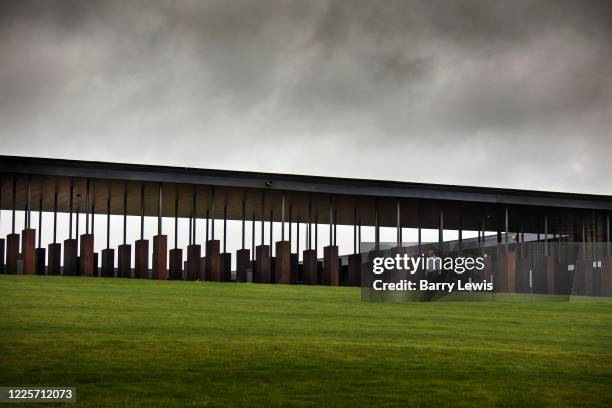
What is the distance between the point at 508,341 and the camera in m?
16.0

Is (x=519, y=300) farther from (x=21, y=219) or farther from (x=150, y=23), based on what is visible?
(x=21, y=219)

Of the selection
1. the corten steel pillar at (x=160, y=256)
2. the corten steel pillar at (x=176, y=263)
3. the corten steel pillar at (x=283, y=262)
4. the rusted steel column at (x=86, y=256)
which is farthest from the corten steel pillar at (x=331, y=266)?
the rusted steel column at (x=86, y=256)

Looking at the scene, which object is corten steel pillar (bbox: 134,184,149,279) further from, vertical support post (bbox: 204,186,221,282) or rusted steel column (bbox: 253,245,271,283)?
rusted steel column (bbox: 253,245,271,283)

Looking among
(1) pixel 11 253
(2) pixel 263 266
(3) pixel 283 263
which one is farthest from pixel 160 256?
(1) pixel 11 253

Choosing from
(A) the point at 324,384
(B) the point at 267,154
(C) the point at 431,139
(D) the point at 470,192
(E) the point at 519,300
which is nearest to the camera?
(A) the point at 324,384

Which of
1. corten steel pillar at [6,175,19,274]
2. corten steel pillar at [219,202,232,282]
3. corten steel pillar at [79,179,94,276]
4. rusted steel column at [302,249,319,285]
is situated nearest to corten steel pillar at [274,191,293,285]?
rusted steel column at [302,249,319,285]

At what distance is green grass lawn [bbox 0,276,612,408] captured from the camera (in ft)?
40.7

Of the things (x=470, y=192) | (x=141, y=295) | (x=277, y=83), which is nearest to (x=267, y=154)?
(x=277, y=83)

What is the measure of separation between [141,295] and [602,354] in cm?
942

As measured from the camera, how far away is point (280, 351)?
14.1m

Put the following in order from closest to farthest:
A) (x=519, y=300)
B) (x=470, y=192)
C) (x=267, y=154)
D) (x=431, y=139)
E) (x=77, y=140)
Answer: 1. (x=519, y=300)
2. (x=470, y=192)
3. (x=77, y=140)
4. (x=431, y=139)
5. (x=267, y=154)

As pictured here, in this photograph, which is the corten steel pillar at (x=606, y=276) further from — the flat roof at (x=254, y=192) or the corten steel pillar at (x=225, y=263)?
the corten steel pillar at (x=225, y=263)

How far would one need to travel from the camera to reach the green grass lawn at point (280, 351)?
12.4 meters

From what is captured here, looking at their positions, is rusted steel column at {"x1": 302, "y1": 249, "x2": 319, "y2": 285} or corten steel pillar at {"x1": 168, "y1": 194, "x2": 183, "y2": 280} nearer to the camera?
corten steel pillar at {"x1": 168, "y1": 194, "x2": 183, "y2": 280}
